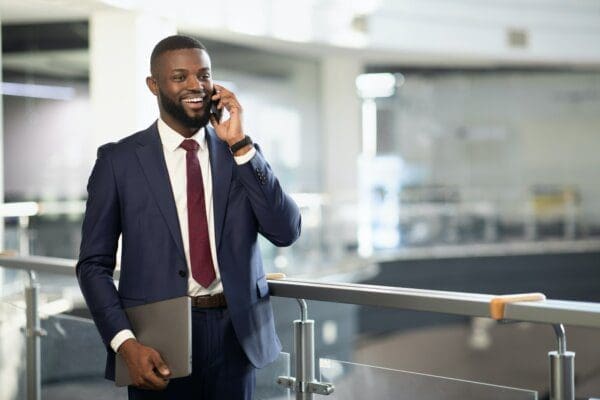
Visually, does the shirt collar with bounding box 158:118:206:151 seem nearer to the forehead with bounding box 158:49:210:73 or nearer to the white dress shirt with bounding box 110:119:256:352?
the white dress shirt with bounding box 110:119:256:352

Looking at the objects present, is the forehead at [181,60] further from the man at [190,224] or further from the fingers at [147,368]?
the fingers at [147,368]

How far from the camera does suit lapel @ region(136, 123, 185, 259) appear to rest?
2.37m

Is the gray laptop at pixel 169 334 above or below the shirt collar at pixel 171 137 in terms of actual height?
below

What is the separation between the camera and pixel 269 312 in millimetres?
2574

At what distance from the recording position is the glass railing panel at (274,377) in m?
2.80

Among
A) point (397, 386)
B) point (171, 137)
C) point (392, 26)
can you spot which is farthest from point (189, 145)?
point (392, 26)

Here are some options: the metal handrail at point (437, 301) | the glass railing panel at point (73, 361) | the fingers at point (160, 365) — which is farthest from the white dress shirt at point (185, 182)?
the glass railing panel at point (73, 361)

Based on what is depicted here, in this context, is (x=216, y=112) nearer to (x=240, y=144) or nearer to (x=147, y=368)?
(x=240, y=144)

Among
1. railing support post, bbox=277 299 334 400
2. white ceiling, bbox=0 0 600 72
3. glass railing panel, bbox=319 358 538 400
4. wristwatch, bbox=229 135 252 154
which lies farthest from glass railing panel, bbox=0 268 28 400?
white ceiling, bbox=0 0 600 72

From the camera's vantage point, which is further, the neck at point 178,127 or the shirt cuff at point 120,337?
the neck at point 178,127

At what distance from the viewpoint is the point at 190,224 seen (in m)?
2.40

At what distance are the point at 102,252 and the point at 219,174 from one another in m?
0.37

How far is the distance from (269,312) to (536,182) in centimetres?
1903

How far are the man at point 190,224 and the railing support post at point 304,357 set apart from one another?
0.31 m
